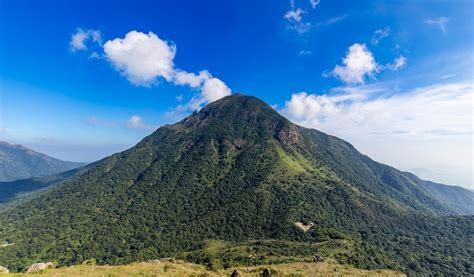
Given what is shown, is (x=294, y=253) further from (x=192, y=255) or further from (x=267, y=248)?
(x=192, y=255)

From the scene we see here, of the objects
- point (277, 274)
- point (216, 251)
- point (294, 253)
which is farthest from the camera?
point (216, 251)

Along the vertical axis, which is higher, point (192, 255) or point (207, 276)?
point (207, 276)

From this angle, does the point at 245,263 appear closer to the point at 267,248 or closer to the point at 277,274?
the point at 267,248

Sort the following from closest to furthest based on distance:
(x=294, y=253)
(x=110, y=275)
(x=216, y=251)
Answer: (x=110, y=275) → (x=294, y=253) → (x=216, y=251)

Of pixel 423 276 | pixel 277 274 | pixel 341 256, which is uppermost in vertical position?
pixel 277 274

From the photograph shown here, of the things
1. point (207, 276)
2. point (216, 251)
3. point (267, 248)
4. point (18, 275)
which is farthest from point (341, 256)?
point (18, 275)

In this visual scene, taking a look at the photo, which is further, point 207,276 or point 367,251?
point 367,251

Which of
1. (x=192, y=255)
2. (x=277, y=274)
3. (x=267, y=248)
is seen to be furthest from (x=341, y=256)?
(x=277, y=274)

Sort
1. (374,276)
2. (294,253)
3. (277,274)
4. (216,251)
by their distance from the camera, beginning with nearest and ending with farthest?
(277,274)
(374,276)
(294,253)
(216,251)

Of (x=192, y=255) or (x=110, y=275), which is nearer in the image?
(x=110, y=275)
